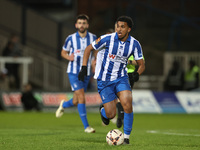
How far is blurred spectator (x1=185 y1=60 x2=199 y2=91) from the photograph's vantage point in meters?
18.6

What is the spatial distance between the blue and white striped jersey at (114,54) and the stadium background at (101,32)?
1037 cm

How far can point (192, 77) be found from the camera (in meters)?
18.9

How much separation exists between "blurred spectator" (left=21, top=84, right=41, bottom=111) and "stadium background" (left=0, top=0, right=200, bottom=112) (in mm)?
337

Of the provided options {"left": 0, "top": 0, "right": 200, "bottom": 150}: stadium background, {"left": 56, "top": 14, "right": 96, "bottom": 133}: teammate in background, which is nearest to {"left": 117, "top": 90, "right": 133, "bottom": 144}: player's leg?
{"left": 56, "top": 14, "right": 96, "bottom": 133}: teammate in background

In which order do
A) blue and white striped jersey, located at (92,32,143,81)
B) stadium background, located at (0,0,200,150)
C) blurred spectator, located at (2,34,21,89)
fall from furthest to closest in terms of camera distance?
stadium background, located at (0,0,200,150), blurred spectator, located at (2,34,21,89), blue and white striped jersey, located at (92,32,143,81)

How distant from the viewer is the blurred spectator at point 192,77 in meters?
18.6

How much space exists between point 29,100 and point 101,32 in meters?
6.41

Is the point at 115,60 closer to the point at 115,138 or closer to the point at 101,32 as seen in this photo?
the point at 115,138

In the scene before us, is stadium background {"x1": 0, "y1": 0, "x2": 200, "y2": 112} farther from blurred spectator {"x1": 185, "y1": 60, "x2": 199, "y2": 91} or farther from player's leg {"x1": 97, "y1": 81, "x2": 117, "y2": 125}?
player's leg {"x1": 97, "y1": 81, "x2": 117, "y2": 125}

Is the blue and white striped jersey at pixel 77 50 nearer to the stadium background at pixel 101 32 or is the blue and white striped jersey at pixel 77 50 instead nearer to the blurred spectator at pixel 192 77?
the stadium background at pixel 101 32

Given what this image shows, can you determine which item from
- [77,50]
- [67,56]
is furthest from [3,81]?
[77,50]

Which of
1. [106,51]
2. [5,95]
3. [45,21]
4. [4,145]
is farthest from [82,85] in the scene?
[45,21]

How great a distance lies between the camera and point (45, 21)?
21531 mm

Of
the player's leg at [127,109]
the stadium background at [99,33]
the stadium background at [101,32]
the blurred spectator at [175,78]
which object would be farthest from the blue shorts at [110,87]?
the blurred spectator at [175,78]
